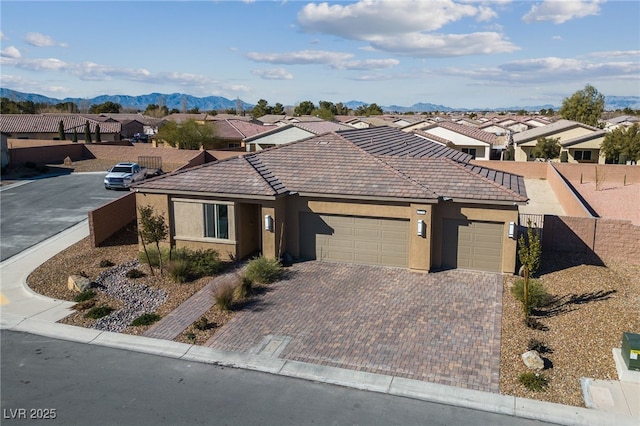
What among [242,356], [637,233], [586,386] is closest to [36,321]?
[242,356]

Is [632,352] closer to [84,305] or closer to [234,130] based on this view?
[84,305]

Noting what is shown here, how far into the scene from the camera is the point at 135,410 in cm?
1105

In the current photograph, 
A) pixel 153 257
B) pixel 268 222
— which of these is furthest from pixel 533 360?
pixel 153 257

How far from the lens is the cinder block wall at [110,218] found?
72.6 feet

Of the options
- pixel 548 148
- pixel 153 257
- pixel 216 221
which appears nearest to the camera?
pixel 153 257

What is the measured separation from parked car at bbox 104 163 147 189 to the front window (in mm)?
16212

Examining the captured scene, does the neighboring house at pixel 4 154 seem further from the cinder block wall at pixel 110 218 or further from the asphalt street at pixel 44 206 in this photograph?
the cinder block wall at pixel 110 218

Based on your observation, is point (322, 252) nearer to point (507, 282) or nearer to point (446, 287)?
point (446, 287)

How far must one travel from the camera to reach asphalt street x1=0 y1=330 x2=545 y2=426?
10.7 meters

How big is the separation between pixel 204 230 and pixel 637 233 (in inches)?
635

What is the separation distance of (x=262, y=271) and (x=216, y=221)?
3320 mm

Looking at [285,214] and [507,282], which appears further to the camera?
→ [285,214]

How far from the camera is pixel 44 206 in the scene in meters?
30.1

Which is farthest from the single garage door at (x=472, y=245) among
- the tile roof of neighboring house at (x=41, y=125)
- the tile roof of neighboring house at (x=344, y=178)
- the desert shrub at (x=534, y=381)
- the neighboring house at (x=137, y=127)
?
the neighboring house at (x=137, y=127)
